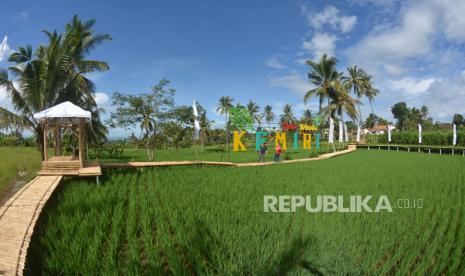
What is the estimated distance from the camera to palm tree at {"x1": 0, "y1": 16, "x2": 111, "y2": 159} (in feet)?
40.9

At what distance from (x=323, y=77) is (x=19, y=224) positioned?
987 inches

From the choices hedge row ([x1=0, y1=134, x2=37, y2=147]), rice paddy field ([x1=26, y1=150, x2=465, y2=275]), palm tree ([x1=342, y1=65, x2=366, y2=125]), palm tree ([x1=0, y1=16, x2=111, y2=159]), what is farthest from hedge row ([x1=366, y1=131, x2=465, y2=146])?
hedge row ([x1=0, y1=134, x2=37, y2=147])

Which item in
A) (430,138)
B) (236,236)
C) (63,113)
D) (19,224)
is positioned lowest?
(236,236)

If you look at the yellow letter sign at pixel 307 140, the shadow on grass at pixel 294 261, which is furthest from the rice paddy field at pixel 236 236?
the yellow letter sign at pixel 307 140

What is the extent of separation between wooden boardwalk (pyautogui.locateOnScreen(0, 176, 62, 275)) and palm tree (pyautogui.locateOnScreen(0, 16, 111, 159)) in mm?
6851

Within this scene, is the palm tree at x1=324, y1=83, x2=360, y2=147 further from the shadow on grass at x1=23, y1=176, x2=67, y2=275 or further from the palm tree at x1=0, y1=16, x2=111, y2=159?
the shadow on grass at x1=23, y1=176, x2=67, y2=275

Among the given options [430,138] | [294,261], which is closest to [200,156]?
[294,261]

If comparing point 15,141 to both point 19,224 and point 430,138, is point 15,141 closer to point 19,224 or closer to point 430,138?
point 19,224

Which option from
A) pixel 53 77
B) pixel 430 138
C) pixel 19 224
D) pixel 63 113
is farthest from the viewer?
pixel 430 138

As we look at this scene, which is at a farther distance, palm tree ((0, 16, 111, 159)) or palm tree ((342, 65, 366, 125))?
palm tree ((342, 65, 366, 125))

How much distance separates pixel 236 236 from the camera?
421 centimetres

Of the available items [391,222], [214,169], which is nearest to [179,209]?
[391,222]

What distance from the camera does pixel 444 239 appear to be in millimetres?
4312

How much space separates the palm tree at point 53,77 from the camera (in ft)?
40.9
